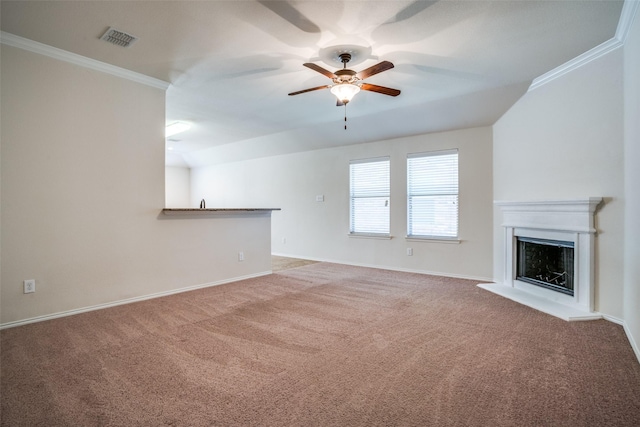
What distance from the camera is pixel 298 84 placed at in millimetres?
4020

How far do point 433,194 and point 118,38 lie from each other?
15.0 feet

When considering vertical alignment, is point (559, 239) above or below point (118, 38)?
below

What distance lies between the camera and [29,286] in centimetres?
302

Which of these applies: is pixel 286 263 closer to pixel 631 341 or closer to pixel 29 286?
pixel 29 286

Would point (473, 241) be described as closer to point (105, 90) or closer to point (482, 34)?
point (482, 34)

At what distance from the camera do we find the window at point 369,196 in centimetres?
594

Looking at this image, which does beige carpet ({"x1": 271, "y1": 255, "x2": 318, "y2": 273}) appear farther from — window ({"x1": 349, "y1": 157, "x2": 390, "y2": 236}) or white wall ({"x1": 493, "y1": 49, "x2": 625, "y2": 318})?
white wall ({"x1": 493, "y1": 49, "x2": 625, "y2": 318})

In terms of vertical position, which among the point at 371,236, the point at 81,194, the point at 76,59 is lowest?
the point at 371,236

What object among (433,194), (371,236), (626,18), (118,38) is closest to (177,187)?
(371,236)

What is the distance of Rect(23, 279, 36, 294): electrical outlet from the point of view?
2998mm

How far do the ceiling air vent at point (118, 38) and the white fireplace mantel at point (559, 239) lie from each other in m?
4.49

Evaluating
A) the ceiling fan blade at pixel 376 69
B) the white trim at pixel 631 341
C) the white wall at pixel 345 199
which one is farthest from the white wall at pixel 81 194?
the white trim at pixel 631 341

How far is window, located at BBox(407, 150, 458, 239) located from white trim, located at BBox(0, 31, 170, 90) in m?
3.93

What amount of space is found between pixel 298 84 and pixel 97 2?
83.4 inches
